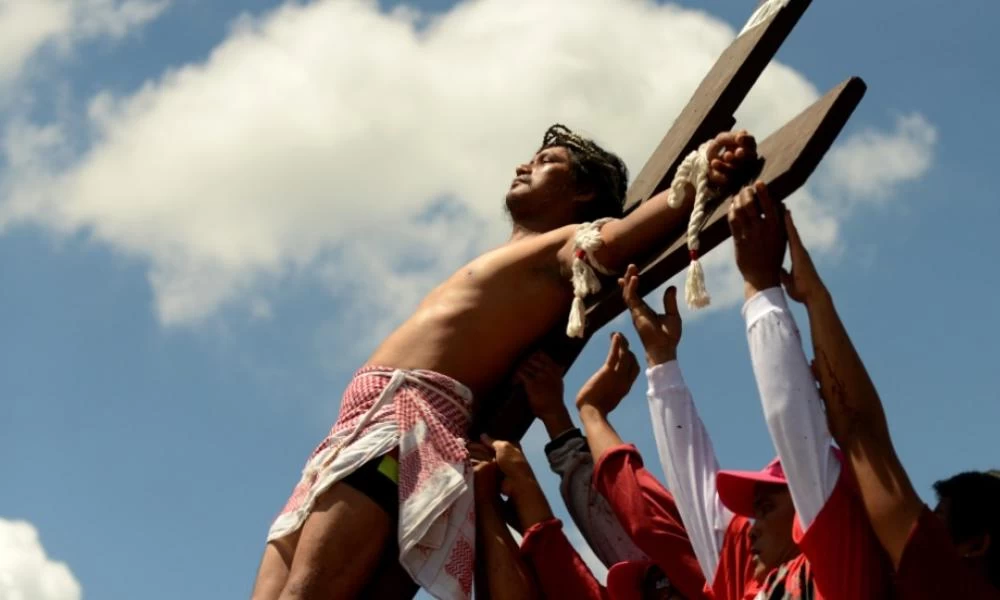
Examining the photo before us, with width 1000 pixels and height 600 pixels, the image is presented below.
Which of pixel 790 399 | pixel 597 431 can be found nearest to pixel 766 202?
pixel 790 399

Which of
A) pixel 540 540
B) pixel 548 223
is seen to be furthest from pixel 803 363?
pixel 548 223

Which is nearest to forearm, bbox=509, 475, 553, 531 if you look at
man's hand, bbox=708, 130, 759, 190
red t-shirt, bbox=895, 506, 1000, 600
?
man's hand, bbox=708, 130, 759, 190

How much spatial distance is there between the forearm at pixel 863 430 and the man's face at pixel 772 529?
402mm

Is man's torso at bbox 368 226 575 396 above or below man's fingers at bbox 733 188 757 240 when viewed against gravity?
above

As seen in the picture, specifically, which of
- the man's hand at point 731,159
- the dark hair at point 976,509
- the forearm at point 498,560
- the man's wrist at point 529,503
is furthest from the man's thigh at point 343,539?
the dark hair at point 976,509

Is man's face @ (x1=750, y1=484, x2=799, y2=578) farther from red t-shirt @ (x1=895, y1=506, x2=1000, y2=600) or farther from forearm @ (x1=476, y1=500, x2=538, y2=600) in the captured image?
forearm @ (x1=476, y1=500, x2=538, y2=600)

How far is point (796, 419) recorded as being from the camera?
301cm

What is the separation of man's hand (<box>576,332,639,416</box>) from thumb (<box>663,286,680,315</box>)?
37 centimetres

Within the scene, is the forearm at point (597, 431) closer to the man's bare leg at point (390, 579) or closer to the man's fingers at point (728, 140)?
the man's bare leg at point (390, 579)

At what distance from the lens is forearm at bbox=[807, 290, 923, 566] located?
9.41ft

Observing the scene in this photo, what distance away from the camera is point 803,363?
3.05 meters

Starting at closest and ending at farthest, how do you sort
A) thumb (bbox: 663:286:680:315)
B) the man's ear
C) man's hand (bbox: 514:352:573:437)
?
the man's ear
thumb (bbox: 663:286:680:315)
man's hand (bbox: 514:352:573:437)

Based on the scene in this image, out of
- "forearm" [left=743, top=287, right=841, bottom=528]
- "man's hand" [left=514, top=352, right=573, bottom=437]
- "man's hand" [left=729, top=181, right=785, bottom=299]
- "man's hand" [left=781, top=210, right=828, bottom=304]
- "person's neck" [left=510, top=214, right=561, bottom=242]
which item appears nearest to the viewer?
"forearm" [left=743, top=287, right=841, bottom=528]

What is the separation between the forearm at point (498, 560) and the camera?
4.05 meters
